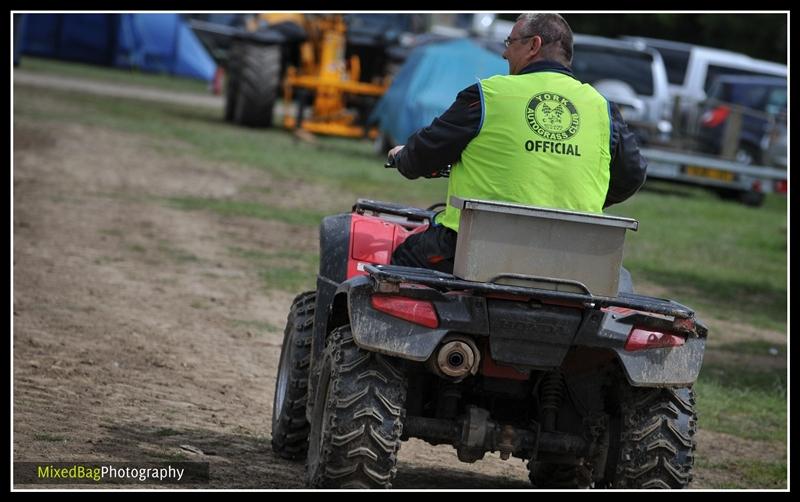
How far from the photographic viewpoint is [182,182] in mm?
17500

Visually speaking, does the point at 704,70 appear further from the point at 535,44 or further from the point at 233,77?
the point at 535,44

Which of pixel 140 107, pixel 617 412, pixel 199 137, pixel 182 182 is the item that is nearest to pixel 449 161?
pixel 617 412

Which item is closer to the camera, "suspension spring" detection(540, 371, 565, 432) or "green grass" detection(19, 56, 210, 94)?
"suspension spring" detection(540, 371, 565, 432)

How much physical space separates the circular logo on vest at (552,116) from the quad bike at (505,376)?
1.54 feet

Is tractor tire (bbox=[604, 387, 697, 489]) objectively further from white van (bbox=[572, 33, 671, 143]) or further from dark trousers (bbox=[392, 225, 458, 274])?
white van (bbox=[572, 33, 671, 143])

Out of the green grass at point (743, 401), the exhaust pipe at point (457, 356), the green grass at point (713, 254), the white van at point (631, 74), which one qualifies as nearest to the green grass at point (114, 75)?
the white van at point (631, 74)

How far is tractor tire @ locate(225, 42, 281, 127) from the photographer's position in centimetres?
2578

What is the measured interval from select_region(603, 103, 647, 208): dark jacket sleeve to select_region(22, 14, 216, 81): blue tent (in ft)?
123

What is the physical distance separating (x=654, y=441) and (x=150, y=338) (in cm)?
432

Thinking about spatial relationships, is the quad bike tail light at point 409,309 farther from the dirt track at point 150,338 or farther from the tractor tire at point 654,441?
the dirt track at point 150,338

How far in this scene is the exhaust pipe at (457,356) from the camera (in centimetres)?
500

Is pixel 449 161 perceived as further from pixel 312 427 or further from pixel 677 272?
pixel 677 272

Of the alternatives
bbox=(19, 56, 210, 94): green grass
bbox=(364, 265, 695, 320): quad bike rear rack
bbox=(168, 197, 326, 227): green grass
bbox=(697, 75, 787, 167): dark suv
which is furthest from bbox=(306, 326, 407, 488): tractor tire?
bbox=(19, 56, 210, 94): green grass

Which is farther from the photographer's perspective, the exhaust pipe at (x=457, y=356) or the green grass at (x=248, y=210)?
the green grass at (x=248, y=210)
